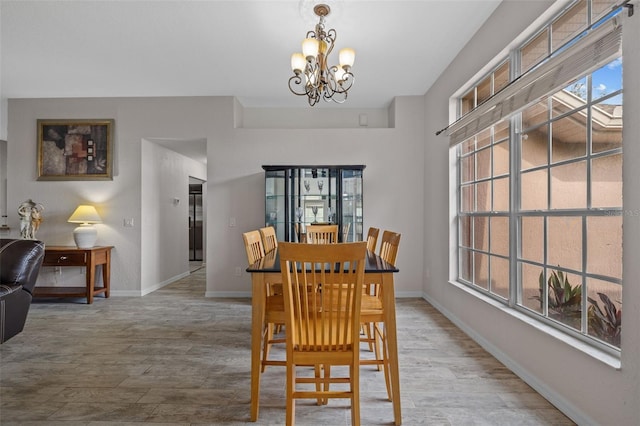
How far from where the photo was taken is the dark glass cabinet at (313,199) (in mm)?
4398

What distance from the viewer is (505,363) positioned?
2.48 meters

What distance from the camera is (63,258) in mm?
4230

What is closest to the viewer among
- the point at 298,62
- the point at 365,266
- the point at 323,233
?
the point at 365,266

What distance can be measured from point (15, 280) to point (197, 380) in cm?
183

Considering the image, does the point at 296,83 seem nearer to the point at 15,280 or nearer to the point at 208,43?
the point at 208,43

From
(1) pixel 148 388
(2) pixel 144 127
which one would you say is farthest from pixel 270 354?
(2) pixel 144 127

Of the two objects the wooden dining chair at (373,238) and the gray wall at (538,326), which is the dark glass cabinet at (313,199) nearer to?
the gray wall at (538,326)

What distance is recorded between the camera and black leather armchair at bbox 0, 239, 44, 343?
2721 millimetres

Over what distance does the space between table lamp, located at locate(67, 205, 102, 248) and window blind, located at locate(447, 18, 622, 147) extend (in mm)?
4606

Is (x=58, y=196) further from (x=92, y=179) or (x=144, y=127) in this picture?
(x=144, y=127)

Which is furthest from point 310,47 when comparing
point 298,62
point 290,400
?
point 290,400

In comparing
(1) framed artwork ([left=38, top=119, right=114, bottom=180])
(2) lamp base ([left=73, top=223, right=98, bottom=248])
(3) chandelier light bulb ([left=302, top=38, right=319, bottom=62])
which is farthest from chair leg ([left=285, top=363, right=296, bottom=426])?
(1) framed artwork ([left=38, top=119, right=114, bottom=180])

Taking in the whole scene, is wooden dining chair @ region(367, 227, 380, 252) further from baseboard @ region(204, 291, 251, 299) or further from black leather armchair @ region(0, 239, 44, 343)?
black leather armchair @ region(0, 239, 44, 343)

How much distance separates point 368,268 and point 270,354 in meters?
1.35
